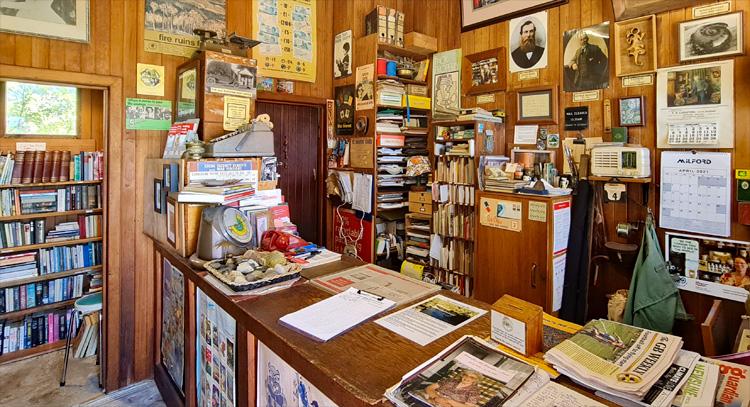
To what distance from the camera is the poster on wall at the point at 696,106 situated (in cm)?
219

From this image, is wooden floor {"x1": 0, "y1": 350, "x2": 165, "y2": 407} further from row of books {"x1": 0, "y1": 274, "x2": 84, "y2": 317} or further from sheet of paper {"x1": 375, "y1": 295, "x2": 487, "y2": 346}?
sheet of paper {"x1": 375, "y1": 295, "x2": 487, "y2": 346}

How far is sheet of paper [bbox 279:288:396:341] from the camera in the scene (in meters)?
1.27

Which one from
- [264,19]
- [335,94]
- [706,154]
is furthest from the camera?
[335,94]

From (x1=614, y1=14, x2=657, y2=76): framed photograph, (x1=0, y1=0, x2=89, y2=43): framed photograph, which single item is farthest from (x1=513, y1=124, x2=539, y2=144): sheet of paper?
(x1=0, y1=0, x2=89, y2=43): framed photograph

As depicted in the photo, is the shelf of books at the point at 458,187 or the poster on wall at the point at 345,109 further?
the poster on wall at the point at 345,109

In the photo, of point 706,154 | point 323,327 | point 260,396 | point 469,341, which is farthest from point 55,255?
point 706,154

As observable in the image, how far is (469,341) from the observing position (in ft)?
3.59

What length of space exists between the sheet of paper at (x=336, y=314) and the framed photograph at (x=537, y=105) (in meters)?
2.09

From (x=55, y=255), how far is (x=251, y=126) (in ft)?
7.90

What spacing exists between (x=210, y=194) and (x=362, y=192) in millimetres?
1893

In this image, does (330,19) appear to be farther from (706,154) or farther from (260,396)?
(260,396)

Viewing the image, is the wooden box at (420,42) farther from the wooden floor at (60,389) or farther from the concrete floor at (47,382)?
the concrete floor at (47,382)

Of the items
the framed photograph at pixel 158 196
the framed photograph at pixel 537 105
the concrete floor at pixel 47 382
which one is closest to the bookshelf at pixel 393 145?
the framed photograph at pixel 537 105

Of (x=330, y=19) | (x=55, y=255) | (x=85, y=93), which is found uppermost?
(x=330, y=19)
